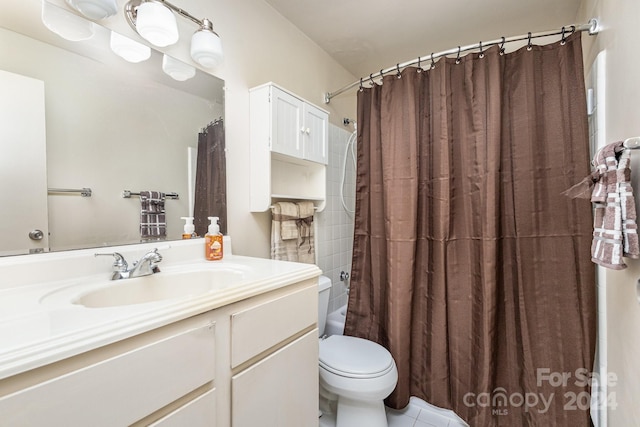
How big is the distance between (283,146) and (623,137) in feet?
4.49

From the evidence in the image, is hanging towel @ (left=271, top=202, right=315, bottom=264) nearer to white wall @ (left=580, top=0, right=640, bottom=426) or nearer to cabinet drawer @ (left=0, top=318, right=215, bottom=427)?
cabinet drawer @ (left=0, top=318, right=215, bottom=427)

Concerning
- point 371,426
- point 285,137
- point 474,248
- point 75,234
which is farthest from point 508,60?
point 75,234

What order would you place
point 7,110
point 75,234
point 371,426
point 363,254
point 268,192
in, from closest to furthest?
point 7,110
point 75,234
point 371,426
point 268,192
point 363,254

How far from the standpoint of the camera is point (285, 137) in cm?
145

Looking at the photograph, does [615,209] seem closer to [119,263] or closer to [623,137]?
[623,137]

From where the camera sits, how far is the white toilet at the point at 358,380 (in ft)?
3.92

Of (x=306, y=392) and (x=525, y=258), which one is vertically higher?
(x=525, y=258)

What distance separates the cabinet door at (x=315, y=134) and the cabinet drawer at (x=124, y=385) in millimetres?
1164

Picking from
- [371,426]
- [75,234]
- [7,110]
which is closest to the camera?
[7,110]

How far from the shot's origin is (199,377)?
66 cm

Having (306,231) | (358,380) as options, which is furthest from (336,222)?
(358,380)

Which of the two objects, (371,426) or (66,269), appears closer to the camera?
(66,269)

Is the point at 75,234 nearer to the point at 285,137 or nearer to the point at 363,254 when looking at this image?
the point at 285,137

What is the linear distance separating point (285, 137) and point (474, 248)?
1.16m
